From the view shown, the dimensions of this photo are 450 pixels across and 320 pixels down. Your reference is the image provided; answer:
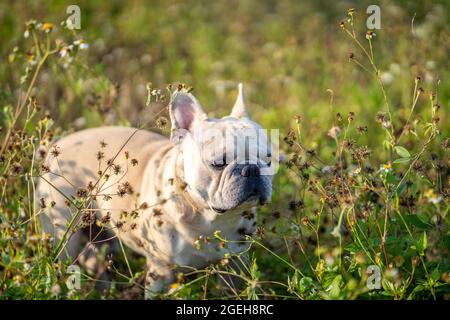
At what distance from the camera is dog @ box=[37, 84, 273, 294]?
126 inches

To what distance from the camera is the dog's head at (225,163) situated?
3201 millimetres

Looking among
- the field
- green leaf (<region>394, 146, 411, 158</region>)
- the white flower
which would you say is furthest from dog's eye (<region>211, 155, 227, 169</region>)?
the white flower

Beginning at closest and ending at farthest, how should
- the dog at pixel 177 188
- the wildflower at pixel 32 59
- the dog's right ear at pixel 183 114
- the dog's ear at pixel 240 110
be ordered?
the dog at pixel 177 188
the wildflower at pixel 32 59
the dog's right ear at pixel 183 114
the dog's ear at pixel 240 110

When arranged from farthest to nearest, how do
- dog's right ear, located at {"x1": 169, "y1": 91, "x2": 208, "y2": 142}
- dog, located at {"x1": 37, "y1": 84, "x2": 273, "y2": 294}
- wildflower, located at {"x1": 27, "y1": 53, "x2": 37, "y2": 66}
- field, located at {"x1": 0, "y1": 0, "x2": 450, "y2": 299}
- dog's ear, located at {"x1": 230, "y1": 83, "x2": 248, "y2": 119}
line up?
dog's ear, located at {"x1": 230, "y1": 83, "x2": 248, "y2": 119} < dog's right ear, located at {"x1": 169, "y1": 91, "x2": 208, "y2": 142} < wildflower, located at {"x1": 27, "y1": 53, "x2": 37, "y2": 66} < dog, located at {"x1": 37, "y1": 84, "x2": 273, "y2": 294} < field, located at {"x1": 0, "y1": 0, "x2": 450, "y2": 299}

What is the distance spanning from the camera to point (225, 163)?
10.7 feet

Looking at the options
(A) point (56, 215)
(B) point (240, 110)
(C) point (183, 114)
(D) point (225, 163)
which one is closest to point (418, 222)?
(D) point (225, 163)

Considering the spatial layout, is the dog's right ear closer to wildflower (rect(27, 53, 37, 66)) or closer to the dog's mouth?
the dog's mouth

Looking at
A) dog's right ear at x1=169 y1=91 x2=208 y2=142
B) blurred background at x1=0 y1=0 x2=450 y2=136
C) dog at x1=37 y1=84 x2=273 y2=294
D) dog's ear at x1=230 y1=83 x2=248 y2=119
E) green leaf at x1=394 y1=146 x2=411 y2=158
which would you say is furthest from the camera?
blurred background at x1=0 y1=0 x2=450 y2=136

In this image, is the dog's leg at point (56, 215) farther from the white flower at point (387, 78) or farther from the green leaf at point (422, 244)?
the white flower at point (387, 78)

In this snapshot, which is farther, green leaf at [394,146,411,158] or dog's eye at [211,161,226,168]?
dog's eye at [211,161,226,168]

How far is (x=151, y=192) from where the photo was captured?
3.62 m

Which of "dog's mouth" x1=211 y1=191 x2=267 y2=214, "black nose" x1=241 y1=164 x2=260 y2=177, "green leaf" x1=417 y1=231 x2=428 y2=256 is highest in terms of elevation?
"black nose" x1=241 y1=164 x2=260 y2=177

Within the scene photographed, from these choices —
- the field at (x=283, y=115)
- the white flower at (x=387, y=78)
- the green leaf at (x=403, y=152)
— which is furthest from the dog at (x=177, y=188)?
the white flower at (x=387, y=78)
